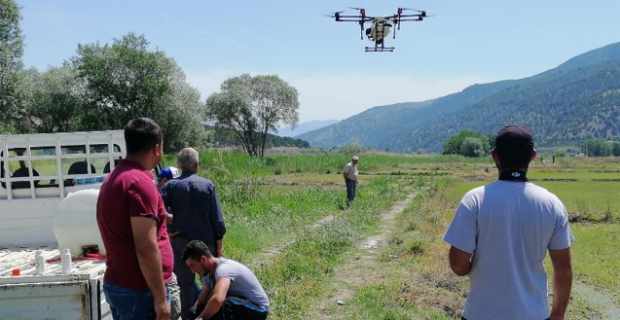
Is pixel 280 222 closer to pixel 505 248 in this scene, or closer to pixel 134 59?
pixel 505 248

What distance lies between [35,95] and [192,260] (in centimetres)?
3990

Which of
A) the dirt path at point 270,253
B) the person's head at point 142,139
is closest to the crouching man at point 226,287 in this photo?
the person's head at point 142,139

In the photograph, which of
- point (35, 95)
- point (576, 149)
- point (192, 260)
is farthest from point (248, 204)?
point (576, 149)

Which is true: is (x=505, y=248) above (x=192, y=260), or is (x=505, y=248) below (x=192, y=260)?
above

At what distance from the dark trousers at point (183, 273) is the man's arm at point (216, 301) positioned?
1.15 metres

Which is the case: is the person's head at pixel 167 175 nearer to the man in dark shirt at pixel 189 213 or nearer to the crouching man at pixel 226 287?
the man in dark shirt at pixel 189 213

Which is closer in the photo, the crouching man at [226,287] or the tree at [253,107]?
the crouching man at [226,287]

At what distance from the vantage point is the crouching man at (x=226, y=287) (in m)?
4.33

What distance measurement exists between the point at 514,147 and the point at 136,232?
2.11m

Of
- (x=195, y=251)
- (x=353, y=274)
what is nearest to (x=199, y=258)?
(x=195, y=251)

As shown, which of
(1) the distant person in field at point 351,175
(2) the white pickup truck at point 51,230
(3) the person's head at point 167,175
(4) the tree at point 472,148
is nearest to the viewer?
(2) the white pickup truck at point 51,230

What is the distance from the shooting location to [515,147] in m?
3.06

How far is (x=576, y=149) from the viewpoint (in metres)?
158

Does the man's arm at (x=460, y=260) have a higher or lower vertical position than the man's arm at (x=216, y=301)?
higher
